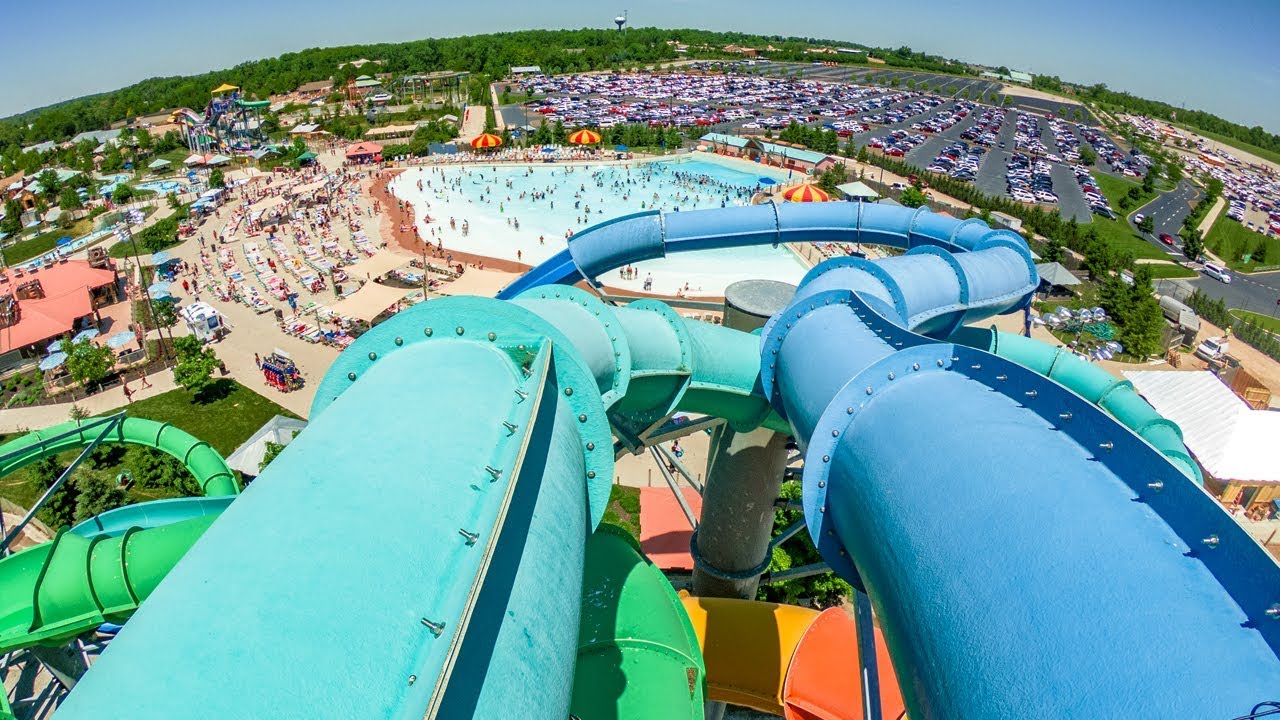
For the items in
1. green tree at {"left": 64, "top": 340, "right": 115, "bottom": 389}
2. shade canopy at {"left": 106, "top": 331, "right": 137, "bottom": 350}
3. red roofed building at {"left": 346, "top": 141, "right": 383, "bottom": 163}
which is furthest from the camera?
red roofed building at {"left": 346, "top": 141, "right": 383, "bottom": 163}

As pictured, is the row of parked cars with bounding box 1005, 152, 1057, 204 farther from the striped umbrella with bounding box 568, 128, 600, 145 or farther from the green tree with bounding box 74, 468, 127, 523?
the green tree with bounding box 74, 468, 127, 523

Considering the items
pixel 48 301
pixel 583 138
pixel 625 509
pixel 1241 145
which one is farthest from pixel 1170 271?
pixel 1241 145

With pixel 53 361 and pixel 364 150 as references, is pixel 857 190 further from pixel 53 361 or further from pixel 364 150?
pixel 53 361

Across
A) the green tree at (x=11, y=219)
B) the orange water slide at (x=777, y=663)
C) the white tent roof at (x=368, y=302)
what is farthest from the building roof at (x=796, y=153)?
the green tree at (x=11, y=219)

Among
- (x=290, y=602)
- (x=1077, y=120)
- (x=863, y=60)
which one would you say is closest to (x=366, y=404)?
(x=290, y=602)

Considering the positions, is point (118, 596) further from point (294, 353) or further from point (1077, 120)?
point (1077, 120)

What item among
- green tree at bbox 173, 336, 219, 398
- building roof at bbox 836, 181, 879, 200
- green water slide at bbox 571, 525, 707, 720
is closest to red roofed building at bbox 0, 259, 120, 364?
green tree at bbox 173, 336, 219, 398
